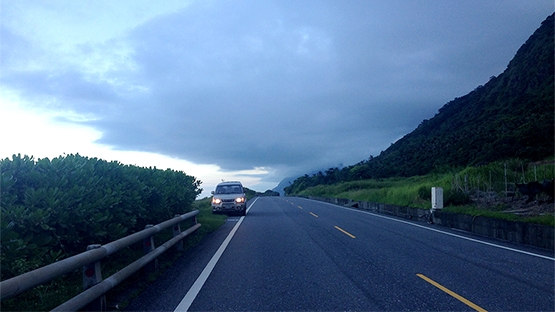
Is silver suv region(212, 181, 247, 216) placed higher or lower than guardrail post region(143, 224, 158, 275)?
higher

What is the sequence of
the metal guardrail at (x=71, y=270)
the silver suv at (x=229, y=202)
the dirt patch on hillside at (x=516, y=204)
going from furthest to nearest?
the silver suv at (x=229, y=202)
the dirt patch on hillside at (x=516, y=204)
the metal guardrail at (x=71, y=270)

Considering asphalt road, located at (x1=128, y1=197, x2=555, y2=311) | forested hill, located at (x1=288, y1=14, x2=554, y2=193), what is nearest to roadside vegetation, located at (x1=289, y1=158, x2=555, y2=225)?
asphalt road, located at (x1=128, y1=197, x2=555, y2=311)

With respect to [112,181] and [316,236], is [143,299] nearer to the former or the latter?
[112,181]

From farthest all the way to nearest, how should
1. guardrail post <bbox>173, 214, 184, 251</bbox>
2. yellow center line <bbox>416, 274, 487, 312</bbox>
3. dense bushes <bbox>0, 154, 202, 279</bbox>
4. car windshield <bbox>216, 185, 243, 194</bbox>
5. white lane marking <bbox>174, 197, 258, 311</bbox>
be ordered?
car windshield <bbox>216, 185, 243, 194</bbox>
guardrail post <bbox>173, 214, 184, 251</bbox>
white lane marking <bbox>174, 197, 258, 311</bbox>
yellow center line <bbox>416, 274, 487, 312</bbox>
dense bushes <bbox>0, 154, 202, 279</bbox>

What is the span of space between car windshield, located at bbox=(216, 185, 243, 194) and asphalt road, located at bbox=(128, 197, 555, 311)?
1278 cm

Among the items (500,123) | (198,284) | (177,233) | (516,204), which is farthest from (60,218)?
(500,123)

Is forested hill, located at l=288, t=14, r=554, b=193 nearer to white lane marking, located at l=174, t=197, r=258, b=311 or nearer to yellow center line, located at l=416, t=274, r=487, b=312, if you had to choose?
yellow center line, located at l=416, t=274, r=487, b=312

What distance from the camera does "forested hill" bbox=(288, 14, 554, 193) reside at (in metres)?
42.7

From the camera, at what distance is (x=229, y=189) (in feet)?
88.0

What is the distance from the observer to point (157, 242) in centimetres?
1241

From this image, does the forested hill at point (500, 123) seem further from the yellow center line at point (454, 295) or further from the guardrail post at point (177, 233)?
the guardrail post at point (177, 233)

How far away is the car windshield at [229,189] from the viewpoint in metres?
26.5

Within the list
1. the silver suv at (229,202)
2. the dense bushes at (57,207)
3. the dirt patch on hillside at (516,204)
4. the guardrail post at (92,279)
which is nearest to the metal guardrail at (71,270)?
the guardrail post at (92,279)

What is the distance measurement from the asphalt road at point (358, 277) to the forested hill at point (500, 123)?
3255cm
